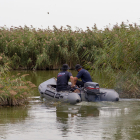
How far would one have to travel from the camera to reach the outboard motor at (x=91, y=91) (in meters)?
9.73

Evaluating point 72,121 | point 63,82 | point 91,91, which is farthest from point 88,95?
point 72,121

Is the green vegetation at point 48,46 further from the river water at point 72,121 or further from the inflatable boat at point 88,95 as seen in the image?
the river water at point 72,121

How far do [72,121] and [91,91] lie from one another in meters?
2.64

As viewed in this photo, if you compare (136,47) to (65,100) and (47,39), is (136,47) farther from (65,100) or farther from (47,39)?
(47,39)

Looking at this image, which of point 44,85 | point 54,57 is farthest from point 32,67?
point 44,85

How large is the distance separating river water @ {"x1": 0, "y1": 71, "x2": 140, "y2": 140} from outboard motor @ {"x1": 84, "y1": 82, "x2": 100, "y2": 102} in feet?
0.78

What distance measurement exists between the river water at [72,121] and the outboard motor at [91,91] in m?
0.24

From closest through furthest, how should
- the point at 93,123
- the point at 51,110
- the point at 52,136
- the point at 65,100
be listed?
1. the point at 52,136
2. the point at 93,123
3. the point at 51,110
4. the point at 65,100

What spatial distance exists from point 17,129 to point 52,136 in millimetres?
878

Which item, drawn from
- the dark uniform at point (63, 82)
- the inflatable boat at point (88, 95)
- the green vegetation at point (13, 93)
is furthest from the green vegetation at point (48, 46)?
the green vegetation at point (13, 93)

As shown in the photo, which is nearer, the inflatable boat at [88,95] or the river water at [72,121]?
the river water at [72,121]

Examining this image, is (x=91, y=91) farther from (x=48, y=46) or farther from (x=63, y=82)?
(x=48, y=46)

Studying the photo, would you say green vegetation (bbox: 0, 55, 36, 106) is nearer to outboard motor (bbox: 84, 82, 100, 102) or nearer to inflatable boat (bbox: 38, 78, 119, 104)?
inflatable boat (bbox: 38, 78, 119, 104)

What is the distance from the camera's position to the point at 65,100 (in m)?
9.87
